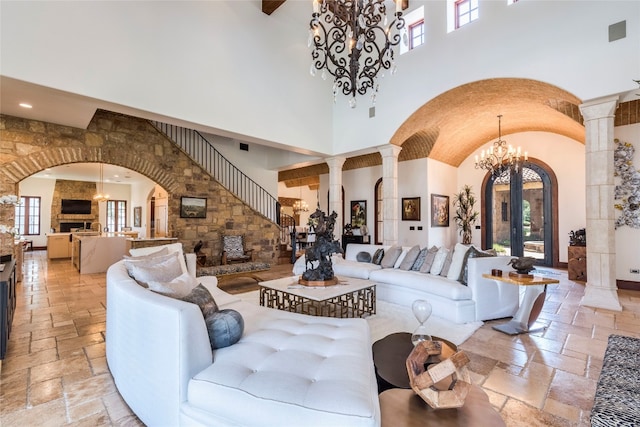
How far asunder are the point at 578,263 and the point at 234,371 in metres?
7.48

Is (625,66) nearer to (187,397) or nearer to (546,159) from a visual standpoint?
(546,159)

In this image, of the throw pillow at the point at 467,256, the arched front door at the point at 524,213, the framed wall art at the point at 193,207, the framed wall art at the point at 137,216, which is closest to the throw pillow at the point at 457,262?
the throw pillow at the point at 467,256

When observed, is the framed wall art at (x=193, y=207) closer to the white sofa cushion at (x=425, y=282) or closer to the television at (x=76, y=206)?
the white sofa cushion at (x=425, y=282)

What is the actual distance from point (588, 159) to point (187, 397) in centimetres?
571

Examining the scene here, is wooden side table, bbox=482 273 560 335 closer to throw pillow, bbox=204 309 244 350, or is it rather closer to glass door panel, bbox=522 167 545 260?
throw pillow, bbox=204 309 244 350

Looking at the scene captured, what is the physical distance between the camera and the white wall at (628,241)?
531 centimetres

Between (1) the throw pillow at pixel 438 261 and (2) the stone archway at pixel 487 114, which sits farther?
(2) the stone archway at pixel 487 114

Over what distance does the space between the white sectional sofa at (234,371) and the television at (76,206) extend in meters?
14.0

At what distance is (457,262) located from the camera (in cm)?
387

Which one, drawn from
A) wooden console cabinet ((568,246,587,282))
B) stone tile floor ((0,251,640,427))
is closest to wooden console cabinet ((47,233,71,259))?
stone tile floor ((0,251,640,427))

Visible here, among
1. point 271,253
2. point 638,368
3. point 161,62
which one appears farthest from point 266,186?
point 638,368

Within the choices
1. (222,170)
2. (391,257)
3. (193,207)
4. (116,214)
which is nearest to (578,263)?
(391,257)

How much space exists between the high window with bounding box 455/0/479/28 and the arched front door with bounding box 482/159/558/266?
3.88 metres

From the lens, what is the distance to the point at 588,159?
14.1 ft
